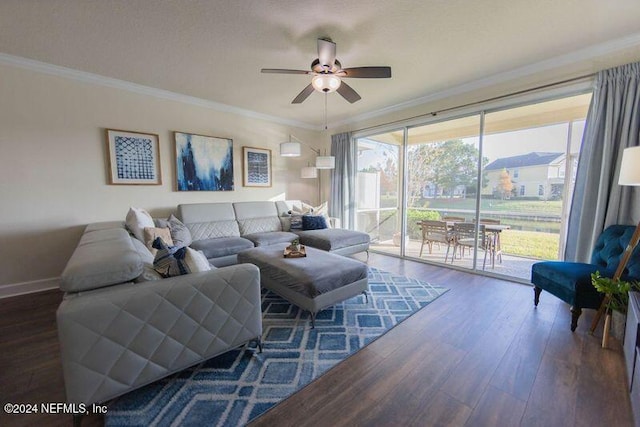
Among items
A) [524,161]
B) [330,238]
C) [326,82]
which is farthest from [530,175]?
[326,82]

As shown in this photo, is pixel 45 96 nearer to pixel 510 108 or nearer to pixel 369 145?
pixel 369 145

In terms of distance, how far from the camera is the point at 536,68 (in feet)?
9.41

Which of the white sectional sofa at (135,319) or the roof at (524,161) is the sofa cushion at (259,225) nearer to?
the white sectional sofa at (135,319)

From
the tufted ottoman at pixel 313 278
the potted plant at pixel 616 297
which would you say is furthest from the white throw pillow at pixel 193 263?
the potted plant at pixel 616 297

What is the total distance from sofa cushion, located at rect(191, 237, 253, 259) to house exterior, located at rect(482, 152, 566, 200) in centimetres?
358

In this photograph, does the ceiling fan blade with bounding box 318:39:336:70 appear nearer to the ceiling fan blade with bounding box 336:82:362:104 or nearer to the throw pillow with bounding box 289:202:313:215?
the ceiling fan blade with bounding box 336:82:362:104

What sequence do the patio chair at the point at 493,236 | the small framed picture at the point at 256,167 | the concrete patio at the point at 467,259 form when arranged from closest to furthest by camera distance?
the concrete patio at the point at 467,259
the patio chair at the point at 493,236
the small framed picture at the point at 256,167

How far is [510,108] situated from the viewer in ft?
10.5

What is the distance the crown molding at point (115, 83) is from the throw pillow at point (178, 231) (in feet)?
5.97

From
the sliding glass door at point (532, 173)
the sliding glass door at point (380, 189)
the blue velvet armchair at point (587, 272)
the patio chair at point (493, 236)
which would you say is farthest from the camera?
the sliding glass door at point (380, 189)

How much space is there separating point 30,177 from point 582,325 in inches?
230

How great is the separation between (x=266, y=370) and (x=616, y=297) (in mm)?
2763

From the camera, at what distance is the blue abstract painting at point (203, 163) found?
3.88 m

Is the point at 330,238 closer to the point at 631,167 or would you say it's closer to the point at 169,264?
the point at 169,264
